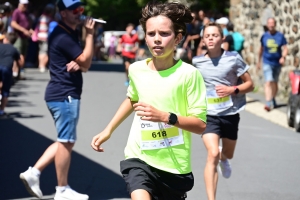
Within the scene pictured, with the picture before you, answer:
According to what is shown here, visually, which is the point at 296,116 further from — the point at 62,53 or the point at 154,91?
the point at 154,91

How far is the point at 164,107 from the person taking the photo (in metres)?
4.87

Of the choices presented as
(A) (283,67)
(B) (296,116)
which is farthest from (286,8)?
(B) (296,116)

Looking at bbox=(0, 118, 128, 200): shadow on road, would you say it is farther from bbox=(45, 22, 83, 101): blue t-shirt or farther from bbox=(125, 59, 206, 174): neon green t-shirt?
bbox=(125, 59, 206, 174): neon green t-shirt

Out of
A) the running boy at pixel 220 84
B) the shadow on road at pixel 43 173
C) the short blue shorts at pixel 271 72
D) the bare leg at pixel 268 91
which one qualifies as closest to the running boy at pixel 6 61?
the shadow on road at pixel 43 173

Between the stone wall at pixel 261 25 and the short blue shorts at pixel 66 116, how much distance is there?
1081 centimetres

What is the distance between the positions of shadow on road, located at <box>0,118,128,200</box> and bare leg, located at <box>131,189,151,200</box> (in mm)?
3047

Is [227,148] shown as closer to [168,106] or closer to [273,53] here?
[168,106]

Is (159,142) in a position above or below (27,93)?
above

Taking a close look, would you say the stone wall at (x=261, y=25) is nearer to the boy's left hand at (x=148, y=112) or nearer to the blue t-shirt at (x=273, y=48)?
the blue t-shirt at (x=273, y=48)

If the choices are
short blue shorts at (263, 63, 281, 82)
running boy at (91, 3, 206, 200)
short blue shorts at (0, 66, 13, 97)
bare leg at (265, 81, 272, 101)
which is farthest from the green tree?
running boy at (91, 3, 206, 200)

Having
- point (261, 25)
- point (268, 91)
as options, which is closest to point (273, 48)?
point (268, 91)

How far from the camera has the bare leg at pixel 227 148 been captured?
7.74m

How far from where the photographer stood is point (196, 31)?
68.2 feet

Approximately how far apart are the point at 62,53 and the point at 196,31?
1369 cm
